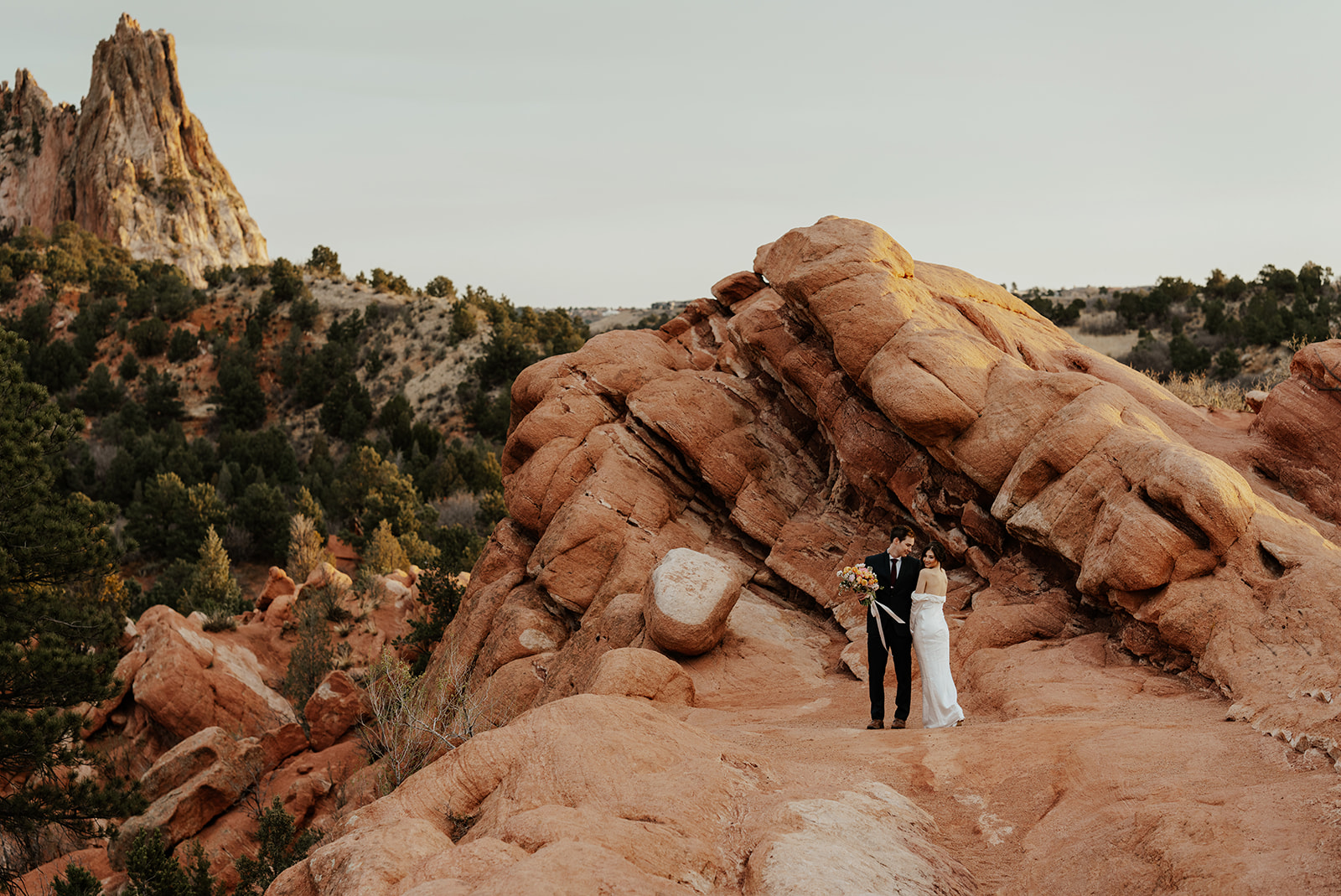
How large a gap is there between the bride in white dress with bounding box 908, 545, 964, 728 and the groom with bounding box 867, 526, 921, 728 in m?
0.18

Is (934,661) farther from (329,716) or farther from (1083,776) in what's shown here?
(329,716)

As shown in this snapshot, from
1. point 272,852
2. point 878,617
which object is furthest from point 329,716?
point 878,617

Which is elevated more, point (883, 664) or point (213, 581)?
point (883, 664)

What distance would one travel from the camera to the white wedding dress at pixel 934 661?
370 inches

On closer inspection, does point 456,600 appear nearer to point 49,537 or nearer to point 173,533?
point 49,537

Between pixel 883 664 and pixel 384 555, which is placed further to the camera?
pixel 384 555

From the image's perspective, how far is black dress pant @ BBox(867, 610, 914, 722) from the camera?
9.62m

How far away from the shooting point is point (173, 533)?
3862 cm

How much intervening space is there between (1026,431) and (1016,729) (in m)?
5.36

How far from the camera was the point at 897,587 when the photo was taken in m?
9.92

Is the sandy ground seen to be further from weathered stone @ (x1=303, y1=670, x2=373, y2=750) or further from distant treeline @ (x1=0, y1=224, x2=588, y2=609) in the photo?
distant treeline @ (x1=0, y1=224, x2=588, y2=609)

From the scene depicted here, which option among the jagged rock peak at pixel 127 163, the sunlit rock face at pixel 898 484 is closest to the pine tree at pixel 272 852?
the sunlit rock face at pixel 898 484

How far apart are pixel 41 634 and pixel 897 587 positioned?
1457 centimetres

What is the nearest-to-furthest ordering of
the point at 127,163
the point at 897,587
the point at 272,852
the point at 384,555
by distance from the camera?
the point at 897,587 → the point at 272,852 → the point at 384,555 → the point at 127,163
